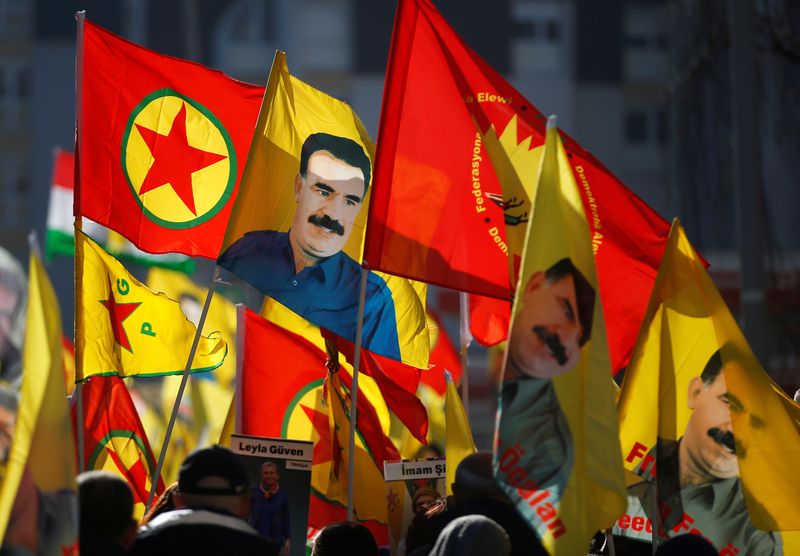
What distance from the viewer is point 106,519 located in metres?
5.01

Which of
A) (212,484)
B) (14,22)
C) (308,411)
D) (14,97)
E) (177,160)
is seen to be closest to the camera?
(212,484)

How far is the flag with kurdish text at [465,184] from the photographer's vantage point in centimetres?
788

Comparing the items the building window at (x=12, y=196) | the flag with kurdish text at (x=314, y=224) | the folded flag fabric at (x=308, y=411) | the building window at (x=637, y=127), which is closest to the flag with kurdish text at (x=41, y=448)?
the flag with kurdish text at (x=314, y=224)

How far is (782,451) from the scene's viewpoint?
21.3 feet

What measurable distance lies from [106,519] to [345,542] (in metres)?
1.18

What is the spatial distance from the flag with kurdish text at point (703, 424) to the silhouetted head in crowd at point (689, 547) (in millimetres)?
1006

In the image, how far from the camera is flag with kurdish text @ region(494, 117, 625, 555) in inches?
217

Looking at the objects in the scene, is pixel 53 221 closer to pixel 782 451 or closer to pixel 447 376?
pixel 447 376

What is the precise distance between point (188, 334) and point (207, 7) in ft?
115

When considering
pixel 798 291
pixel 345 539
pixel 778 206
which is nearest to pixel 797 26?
pixel 798 291

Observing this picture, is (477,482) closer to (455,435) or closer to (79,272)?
(455,435)

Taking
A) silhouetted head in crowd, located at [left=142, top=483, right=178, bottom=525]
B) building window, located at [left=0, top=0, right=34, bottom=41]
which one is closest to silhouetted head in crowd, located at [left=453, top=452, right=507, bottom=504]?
silhouetted head in crowd, located at [left=142, top=483, right=178, bottom=525]

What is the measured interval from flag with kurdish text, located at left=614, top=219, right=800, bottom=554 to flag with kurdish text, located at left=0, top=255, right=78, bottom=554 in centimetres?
266

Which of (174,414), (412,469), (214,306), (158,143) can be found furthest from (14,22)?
(174,414)
